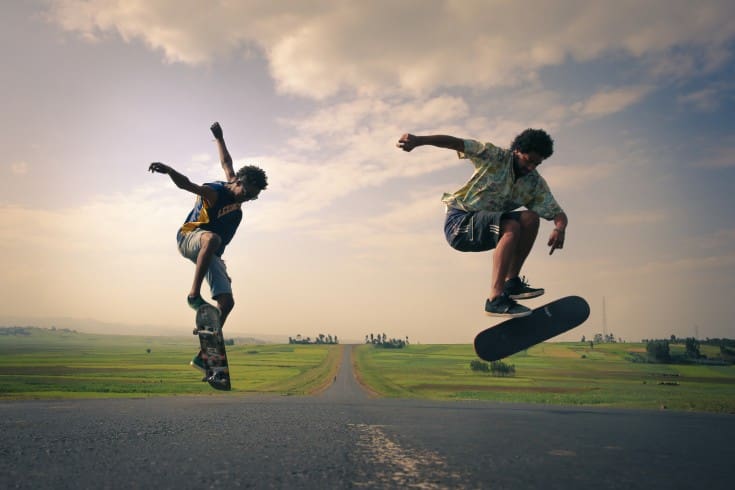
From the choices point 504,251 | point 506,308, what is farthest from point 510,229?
point 506,308

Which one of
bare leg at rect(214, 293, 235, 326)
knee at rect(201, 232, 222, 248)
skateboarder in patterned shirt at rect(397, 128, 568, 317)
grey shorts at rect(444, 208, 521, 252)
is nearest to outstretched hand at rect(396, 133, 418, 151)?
skateboarder in patterned shirt at rect(397, 128, 568, 317)

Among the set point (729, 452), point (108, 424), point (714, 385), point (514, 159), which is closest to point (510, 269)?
point (514, 159)

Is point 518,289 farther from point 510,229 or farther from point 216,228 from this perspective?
point 216,228

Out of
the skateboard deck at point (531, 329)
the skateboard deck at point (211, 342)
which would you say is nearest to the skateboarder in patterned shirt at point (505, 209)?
the skateboard deck at point (531, 329)

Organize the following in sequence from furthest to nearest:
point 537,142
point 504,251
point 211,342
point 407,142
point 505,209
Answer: point 211,342
point 505,209
point 504,251
point 537,142
point 407,142

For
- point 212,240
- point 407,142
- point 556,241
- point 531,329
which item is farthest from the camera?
point 531,329

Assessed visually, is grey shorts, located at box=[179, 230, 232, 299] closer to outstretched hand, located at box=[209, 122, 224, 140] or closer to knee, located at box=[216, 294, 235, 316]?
knee, located at box=[216, 294, 235, 316]

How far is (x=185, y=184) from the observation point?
7852 mm

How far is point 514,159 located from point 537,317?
3.20 m

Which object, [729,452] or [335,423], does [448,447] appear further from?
[729,452]

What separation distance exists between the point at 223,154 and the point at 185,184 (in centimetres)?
227

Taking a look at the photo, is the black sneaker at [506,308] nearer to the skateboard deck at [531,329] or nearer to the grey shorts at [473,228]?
the grey shorts at [473,228]

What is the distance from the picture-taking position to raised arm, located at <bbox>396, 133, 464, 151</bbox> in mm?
7262

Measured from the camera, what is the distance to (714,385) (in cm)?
15900
